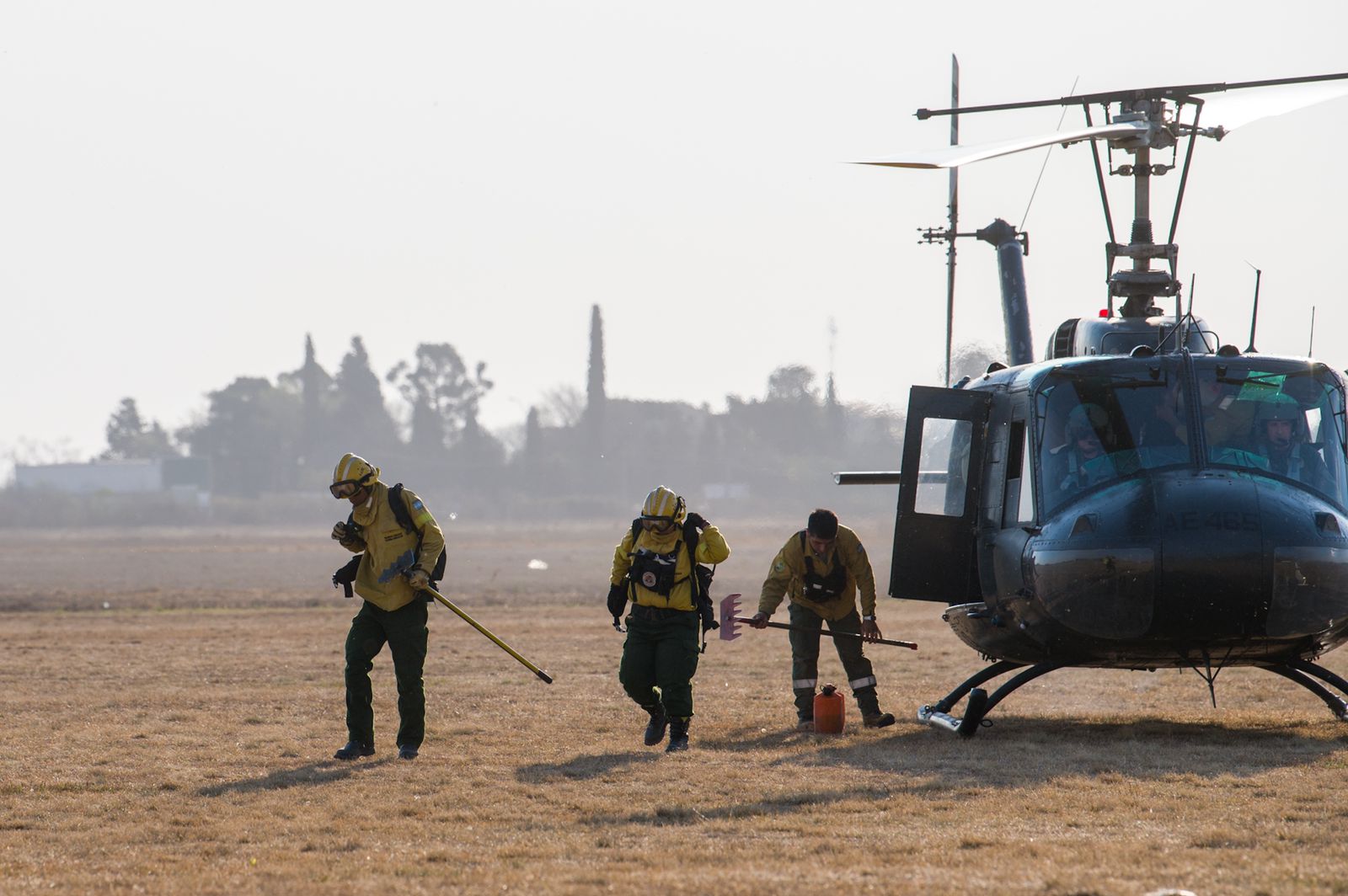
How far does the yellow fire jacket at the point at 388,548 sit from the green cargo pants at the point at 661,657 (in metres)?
1.53

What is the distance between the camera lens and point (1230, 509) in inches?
392

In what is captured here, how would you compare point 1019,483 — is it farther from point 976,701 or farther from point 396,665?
point 396,665

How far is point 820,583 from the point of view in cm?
1263

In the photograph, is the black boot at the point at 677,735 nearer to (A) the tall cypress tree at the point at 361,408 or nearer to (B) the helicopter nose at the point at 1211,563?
(B) the helicopter nose at the point at 1211,563

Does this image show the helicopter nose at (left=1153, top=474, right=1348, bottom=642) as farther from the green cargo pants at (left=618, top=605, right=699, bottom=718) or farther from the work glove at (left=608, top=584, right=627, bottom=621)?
the work glove at (left=608, top=584, right=627, bottom=621)

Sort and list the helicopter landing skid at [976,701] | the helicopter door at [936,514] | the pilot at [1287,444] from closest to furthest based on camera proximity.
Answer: the pilot at [1287,444] < the helicopter landing skid at [976,701] < the helicopter door at [936,514]

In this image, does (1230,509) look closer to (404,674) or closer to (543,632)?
(404,674)

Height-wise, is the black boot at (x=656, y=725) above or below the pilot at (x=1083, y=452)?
below

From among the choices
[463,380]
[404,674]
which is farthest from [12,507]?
[404,674]

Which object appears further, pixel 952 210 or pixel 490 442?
pixel 490 442

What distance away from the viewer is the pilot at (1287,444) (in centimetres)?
1069

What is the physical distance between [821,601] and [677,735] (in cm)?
186

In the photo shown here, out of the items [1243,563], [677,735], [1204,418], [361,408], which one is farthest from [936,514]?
[361,408]

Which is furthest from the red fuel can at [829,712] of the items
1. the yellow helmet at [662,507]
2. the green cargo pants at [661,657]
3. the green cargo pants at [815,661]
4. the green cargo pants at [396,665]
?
the green cargo pants at [396,665]
